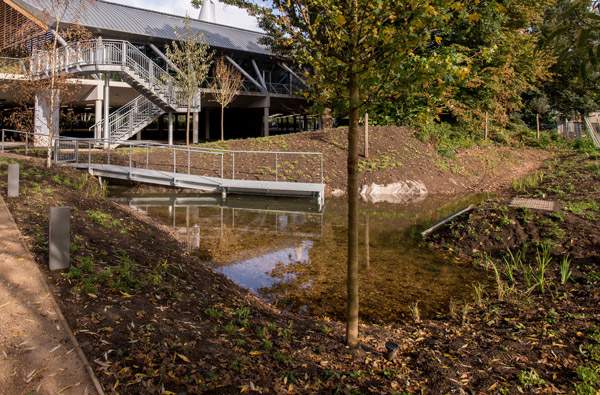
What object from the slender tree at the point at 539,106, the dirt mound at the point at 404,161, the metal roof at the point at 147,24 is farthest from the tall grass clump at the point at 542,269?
the slender tree at the point at 539,106

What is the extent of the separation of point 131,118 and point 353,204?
69.0 feet

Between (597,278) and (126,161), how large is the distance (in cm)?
1589

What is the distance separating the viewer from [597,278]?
605 cm

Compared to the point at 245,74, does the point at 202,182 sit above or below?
below

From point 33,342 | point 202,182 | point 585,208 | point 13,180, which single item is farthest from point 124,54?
point 33,342

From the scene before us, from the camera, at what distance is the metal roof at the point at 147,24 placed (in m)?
25.2

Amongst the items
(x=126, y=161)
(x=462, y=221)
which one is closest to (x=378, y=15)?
(x=462, y=221)

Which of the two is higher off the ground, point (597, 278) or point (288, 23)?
point (288, 23)

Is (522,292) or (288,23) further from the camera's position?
(522,292)

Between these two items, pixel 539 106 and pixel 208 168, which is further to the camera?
pixel 539 106

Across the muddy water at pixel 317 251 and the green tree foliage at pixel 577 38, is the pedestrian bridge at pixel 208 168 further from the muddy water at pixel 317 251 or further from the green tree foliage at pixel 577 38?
the green tree foliage at pixel 577 38

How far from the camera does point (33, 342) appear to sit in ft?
12.2

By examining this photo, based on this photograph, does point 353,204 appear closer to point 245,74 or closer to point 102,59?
point 102,59

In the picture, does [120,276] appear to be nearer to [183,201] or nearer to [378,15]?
[378,15]
